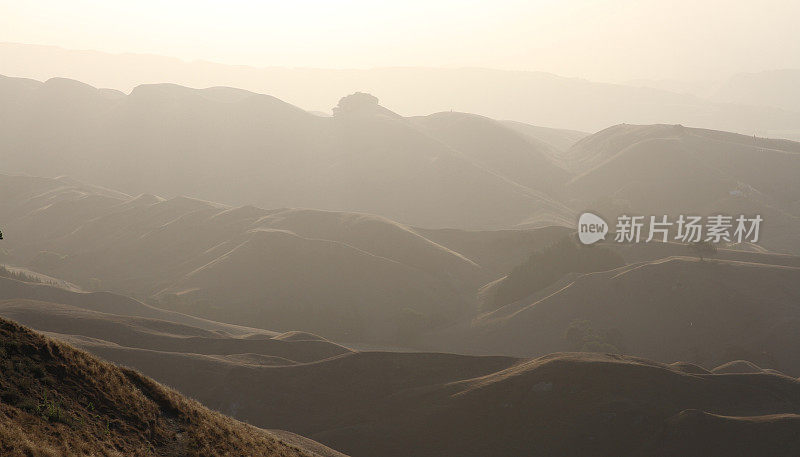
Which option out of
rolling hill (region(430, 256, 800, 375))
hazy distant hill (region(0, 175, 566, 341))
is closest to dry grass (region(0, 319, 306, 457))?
rolling hill (region(430, 256, 800, 375))

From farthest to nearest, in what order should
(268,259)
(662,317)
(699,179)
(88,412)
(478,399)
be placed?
1. (699,179)
2. (268,259)
3. (662,317)
4. (478,399)
5. (88,412)

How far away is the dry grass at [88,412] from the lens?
17.6 metres

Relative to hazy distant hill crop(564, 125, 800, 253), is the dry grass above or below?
below

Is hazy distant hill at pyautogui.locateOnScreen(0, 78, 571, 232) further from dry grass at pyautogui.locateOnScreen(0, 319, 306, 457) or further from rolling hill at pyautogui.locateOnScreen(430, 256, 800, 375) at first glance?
dry grass at pyautogui.locateOnScreen(0, 319, 306, 457)

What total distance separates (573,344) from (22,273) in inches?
2832

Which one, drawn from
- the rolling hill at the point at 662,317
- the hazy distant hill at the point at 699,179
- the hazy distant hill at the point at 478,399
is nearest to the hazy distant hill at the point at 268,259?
the rolling hill at the point at 662,317

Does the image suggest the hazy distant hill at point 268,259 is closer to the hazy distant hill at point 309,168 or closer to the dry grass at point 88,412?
the hazy distant hill at point 309,168

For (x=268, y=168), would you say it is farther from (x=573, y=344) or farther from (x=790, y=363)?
(x=790, y=363)

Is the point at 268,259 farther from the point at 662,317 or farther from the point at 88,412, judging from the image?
the point at 88,412

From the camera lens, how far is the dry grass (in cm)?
1764

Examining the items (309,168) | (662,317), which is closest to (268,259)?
(662,317)

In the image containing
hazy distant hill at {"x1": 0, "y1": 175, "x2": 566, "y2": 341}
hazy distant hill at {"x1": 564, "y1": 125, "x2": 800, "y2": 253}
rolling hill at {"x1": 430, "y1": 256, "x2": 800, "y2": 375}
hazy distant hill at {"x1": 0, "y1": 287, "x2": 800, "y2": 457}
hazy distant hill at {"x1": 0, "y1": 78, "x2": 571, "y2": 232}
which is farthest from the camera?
hazy distant hill at {"x1": 0, "y1": 78, "x2": 571, "y2": 232}

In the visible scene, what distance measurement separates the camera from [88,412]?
20406 millimetres

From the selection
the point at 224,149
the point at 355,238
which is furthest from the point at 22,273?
the point at 224,149
